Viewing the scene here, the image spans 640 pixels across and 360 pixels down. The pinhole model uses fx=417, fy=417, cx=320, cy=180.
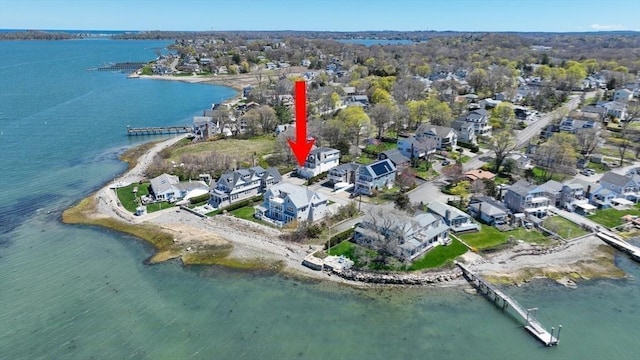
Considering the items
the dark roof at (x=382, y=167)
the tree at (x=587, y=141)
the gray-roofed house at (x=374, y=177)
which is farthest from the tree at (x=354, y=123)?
the tree at (x=587, y=141)

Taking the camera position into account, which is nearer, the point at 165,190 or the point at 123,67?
the point at 165,190

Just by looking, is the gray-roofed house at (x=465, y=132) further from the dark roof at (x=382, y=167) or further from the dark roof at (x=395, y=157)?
the dark roof at (x=382, y=167)

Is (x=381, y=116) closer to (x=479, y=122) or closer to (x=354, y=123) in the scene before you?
(x=354, y=123)

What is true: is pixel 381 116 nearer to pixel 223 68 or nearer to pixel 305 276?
pixel 305 276

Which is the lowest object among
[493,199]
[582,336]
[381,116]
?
[582,336]

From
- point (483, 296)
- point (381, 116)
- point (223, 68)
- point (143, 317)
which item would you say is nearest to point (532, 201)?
point (483, 296)

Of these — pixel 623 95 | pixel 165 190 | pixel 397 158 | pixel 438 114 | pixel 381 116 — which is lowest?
pixel 165 190

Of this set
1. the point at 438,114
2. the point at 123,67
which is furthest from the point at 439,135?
the point at 123,67
